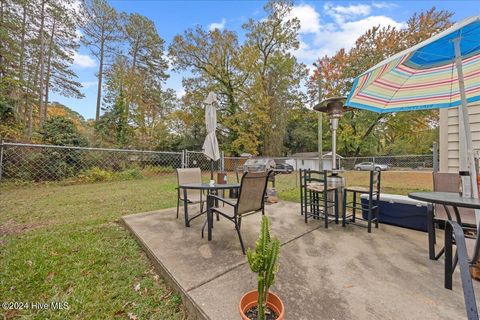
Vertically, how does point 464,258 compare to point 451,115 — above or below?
below

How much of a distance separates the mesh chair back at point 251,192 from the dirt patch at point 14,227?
341 centimetres

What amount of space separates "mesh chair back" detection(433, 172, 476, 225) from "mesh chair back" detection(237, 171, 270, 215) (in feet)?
5.79

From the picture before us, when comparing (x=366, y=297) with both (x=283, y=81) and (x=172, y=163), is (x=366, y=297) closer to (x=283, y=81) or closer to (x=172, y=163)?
(x=172, y=163)

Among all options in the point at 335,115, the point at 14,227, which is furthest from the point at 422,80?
the point at 14,227

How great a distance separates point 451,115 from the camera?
3363 mm

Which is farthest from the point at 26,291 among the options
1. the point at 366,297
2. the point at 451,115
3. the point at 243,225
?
the point at 451,115

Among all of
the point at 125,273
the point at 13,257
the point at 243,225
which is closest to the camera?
the point at 125,273

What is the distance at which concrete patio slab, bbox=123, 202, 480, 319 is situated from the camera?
136 cm

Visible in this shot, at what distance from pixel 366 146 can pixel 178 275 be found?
2181 cm

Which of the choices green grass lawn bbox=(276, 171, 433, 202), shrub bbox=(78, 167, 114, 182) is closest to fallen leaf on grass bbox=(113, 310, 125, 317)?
green grass lawn bbox=(276, 171, 433, 202)

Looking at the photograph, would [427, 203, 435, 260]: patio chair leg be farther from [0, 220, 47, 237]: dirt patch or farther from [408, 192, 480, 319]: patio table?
[0, 220, 47, 237]: dirt patch

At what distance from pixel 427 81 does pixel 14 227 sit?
6.15 metres

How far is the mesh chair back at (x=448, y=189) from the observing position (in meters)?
2.00

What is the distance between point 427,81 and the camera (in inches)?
92.7
